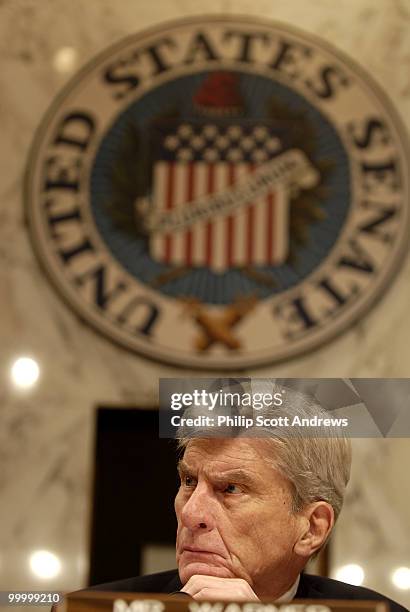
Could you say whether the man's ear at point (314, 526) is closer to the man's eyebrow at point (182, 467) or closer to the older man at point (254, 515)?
the older man at point (254, 515)

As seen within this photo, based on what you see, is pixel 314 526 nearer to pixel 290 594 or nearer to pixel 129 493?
pixel 290 594

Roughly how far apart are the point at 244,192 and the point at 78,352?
418 mm

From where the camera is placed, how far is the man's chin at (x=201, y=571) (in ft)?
4.48

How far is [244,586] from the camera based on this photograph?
1.35m

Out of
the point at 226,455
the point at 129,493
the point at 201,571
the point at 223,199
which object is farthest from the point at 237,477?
the point at 223,199

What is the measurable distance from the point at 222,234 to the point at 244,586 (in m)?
0.70

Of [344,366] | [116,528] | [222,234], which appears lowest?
[116,528]

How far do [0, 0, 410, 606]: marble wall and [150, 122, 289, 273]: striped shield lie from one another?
0.69ft

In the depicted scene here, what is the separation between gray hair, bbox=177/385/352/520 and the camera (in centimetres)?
140

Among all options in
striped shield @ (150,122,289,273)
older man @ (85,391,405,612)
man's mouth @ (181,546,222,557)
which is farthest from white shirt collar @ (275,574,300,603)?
striped shield @ (150,122,289,273)

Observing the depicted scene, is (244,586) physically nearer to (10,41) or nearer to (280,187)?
(280,187)

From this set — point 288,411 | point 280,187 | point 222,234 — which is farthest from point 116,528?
point 280,187

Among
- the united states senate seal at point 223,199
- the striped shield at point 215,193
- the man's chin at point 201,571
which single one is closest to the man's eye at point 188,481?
the man's chin at point 201,571

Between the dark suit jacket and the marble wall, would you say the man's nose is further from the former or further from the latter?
the marble wall
